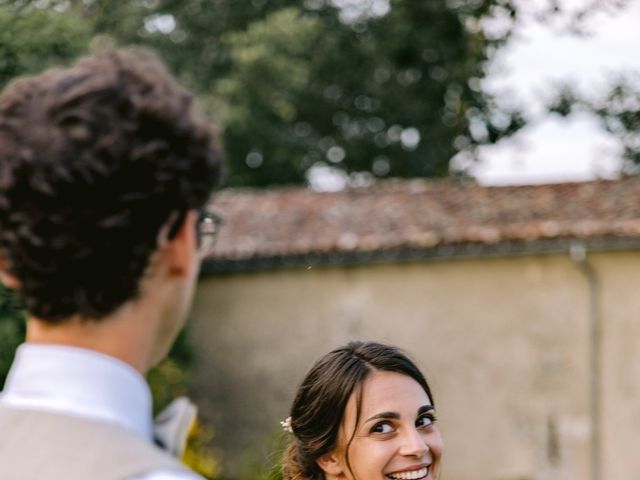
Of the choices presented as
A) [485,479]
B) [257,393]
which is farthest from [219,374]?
[485,479]

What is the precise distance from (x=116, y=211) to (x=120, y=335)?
16 cm

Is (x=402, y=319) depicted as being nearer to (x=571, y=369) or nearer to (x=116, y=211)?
(x=571, y=369)

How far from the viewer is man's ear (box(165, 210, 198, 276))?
1619 millimetres

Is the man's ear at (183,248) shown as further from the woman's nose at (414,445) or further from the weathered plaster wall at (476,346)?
the weathered plaster wall at (476,346)

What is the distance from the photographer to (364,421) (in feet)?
12.3

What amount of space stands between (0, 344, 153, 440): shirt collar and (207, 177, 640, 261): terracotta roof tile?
1394cm

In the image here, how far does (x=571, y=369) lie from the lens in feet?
51.1

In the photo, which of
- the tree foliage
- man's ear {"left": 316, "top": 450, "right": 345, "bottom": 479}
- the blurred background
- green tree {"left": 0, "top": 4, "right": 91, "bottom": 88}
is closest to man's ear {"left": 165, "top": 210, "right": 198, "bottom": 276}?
man's ear {"left": 316, "top": 450, "right": 345, "bottom": 479}

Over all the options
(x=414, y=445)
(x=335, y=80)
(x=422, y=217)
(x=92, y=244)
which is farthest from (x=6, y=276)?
(x=335, y=80)

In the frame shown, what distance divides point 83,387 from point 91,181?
0.25 metres

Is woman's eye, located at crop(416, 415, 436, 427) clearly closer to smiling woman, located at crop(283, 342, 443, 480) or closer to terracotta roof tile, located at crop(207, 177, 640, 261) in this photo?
smiling woman, located at crop(283, 342, 443, 480)

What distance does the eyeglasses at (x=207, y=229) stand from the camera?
67.1 inches

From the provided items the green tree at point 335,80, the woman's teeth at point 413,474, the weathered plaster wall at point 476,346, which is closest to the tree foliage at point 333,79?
the green tree at point 335,80

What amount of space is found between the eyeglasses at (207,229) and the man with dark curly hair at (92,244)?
0.07 m
